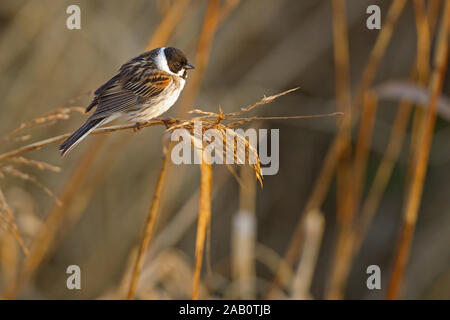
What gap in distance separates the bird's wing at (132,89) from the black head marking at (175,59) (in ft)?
0.17

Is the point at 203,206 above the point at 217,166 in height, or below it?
below

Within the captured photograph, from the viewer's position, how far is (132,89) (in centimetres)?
258

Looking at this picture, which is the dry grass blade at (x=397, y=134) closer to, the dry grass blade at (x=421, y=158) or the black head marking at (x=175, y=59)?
the dry grass blade at (x=421, y=158)

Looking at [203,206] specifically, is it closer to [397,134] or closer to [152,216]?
[152,216]

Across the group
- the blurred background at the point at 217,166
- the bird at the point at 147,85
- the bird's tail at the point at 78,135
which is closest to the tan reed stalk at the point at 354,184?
the blurred background at the point at 217,166

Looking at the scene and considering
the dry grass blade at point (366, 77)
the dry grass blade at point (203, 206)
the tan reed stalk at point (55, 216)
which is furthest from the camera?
the dry grass blade at point (366, 77)

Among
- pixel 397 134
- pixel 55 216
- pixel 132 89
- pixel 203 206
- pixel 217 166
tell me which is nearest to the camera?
pixel 203 206

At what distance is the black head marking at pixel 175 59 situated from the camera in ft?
8.43

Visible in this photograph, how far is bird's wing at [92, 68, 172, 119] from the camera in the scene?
7.75 ft

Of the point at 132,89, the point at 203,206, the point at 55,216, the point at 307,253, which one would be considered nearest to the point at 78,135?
the point at 55,216

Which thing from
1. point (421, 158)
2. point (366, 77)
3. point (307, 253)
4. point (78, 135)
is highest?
point (366, 77)

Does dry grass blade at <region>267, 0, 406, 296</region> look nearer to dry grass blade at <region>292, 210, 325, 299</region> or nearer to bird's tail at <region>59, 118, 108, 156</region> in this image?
dry grass blade at <region>292, 210, 325, 299</region>

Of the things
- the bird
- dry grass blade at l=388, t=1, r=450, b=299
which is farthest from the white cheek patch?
dry grass blade at l=388, t=1, r=450, b=299

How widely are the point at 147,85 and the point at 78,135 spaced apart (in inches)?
32.7
